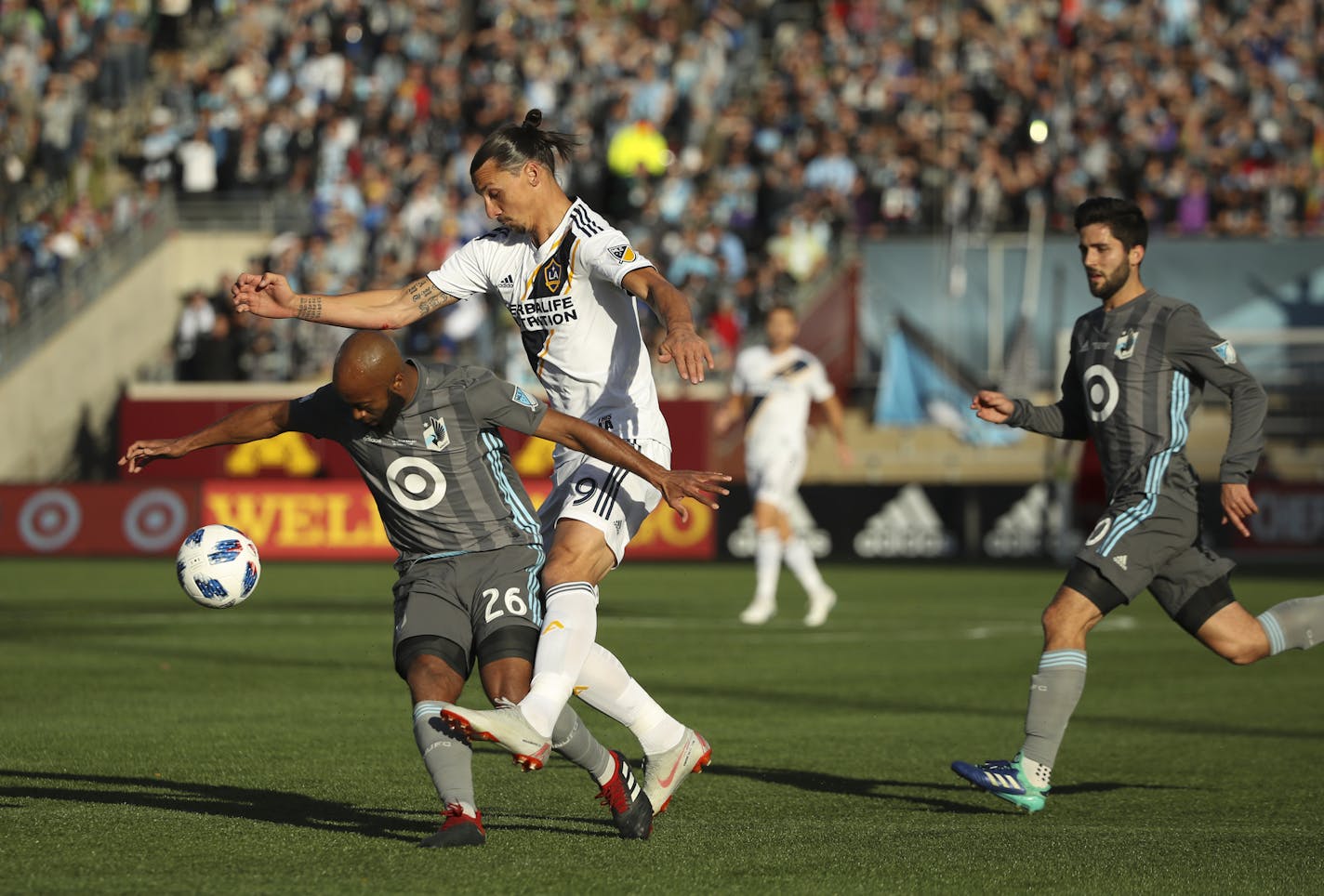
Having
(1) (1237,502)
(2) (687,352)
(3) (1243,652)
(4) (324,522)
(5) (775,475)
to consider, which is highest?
(2) (687,352)

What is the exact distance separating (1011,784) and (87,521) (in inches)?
768

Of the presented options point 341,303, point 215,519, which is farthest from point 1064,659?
point 215,519

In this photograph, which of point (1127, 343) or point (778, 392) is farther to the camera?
point (778, 392)

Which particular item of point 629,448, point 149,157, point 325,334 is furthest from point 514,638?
point 149,157

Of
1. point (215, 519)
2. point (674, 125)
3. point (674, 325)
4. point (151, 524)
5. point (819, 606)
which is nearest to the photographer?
point (674, 325)

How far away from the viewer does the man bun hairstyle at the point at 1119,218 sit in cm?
799

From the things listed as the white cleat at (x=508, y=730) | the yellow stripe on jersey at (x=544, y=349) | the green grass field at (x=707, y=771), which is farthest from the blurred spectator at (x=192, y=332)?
the white cleat at (x=508, y=730)

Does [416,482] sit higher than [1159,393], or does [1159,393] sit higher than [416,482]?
[1159,393]

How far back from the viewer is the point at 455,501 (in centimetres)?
701

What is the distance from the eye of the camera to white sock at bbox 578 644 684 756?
23.5 feet

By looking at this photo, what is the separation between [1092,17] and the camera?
30078mm

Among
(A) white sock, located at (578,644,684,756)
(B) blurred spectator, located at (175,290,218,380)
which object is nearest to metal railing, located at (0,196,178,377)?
(B) blurred spectator, located at (175,290,218,380)

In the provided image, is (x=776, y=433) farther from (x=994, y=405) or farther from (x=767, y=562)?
(x=994, y=405)

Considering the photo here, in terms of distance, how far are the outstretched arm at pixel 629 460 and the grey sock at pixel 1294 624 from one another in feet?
8.92
